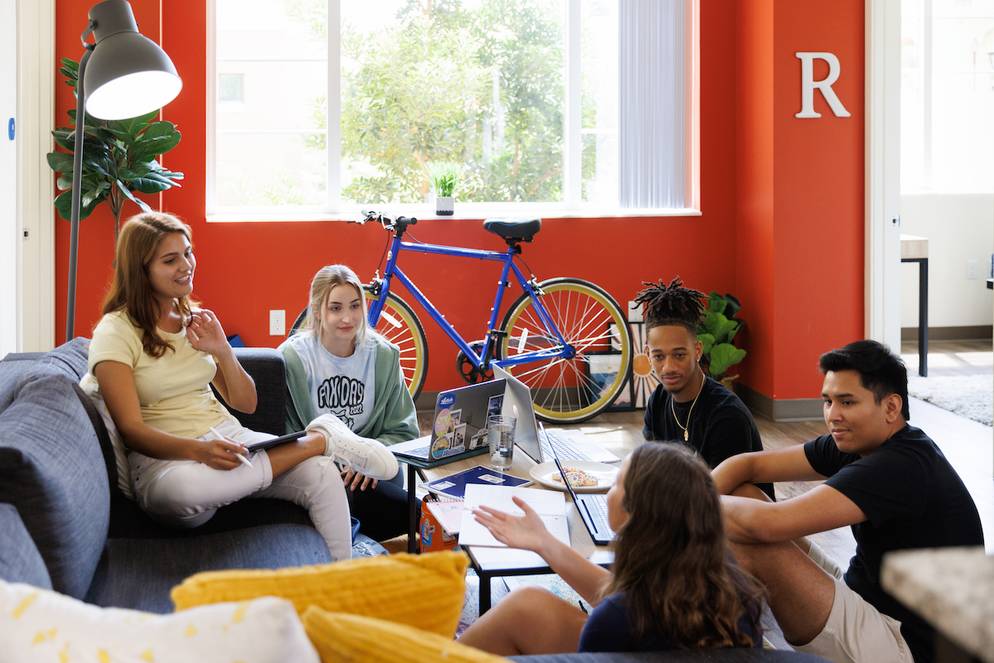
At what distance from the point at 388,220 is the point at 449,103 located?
86 centimetres

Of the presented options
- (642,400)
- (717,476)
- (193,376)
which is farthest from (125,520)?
(642,400)

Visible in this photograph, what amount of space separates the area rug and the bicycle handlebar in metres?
2.78

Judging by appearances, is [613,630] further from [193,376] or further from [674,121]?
[674,121]

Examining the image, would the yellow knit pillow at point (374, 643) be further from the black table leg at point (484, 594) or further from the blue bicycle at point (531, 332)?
the blue bicycle at point (531, 332)

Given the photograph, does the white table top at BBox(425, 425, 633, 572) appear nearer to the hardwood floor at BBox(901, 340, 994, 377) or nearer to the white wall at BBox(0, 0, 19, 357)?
the white wall at BBox(0, 0, 19, 357)

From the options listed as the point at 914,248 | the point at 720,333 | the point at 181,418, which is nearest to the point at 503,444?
the point at 181,418

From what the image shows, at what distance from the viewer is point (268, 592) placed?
1285 millimetres

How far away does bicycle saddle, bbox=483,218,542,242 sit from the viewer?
5211mm

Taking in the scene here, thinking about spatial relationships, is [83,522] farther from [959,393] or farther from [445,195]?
[959,393]

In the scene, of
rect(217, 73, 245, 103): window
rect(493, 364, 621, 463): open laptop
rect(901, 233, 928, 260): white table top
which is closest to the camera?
rect(493, 364, 621, 463): open laptop

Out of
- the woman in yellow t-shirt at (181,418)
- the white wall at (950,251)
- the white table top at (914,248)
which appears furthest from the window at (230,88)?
the white wall at (950,251)

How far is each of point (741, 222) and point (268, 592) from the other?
480 centimetres

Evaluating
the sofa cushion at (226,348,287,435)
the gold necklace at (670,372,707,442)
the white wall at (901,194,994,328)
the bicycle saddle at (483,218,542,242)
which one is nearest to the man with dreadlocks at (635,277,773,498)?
the gold necklace at (670,372,707,442)

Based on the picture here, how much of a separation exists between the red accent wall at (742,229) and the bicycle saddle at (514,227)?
1.03 feet
